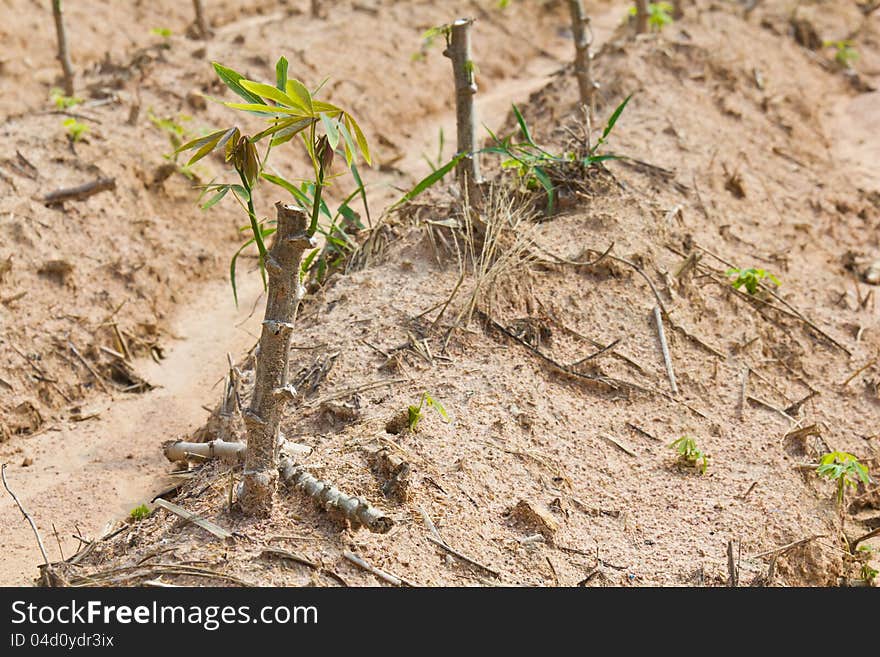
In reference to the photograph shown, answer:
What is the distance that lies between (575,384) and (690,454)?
490 mm

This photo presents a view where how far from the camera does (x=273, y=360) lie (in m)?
2.77

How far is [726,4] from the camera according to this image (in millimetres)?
8359

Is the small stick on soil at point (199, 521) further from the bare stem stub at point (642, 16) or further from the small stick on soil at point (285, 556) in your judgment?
the bare stem stub at point (642, 16)

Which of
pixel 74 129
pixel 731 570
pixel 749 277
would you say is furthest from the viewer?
pixel 74 129

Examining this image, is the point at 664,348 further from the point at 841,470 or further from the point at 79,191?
the point at 79,191

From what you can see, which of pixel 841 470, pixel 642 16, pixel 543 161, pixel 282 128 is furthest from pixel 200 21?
pixel 841 470

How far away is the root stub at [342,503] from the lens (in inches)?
113

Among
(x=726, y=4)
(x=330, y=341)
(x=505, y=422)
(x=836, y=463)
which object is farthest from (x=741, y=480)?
(x=726, y=4)

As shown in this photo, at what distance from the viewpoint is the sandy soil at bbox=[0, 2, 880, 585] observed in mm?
3119

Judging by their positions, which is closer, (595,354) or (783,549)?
(783,549)

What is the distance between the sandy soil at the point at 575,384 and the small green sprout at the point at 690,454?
0.16 ft

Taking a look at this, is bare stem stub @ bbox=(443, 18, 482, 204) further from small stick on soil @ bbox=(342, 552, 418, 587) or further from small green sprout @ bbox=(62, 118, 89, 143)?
small green sprout @ bbox=(62, 118, 89, 143)

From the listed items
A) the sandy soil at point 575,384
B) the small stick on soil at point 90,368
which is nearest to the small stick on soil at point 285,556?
the sandy soil at point 575,384

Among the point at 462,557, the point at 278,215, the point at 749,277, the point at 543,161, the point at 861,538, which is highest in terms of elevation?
the point at 278,215
